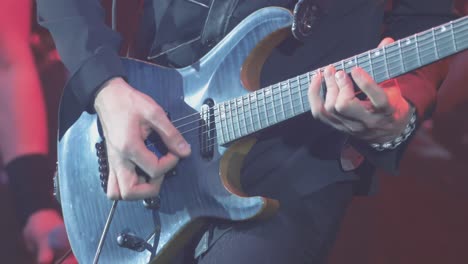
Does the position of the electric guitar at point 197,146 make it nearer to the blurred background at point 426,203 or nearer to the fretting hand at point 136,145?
the fretting hand at point 136,145

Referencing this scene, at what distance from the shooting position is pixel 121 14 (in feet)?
6.27

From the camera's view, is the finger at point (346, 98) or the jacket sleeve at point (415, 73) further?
the jacket sleeve at point (415, 73)

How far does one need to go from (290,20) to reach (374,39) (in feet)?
0.73

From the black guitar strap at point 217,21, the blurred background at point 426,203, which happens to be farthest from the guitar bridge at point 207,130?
the blurred background at point 426,203

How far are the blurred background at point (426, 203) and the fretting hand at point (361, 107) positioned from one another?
545 millimetres

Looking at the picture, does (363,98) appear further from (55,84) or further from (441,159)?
(55,84)

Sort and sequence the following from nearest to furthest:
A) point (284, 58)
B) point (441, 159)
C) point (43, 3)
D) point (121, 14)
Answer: point (284, 58), point (43, 3), point (441, 159), point (121, 14)

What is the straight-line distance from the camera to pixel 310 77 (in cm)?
94

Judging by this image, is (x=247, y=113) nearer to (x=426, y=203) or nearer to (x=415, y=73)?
(x=415, y=73)

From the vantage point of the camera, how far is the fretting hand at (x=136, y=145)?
0.99 meters

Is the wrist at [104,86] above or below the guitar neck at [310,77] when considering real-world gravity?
above

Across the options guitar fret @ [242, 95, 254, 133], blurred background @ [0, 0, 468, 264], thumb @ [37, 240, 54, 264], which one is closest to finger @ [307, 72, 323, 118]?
guitar fret @ [242, 95, 254, 133]

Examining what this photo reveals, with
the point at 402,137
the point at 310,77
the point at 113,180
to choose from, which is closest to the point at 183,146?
the point at 113,180

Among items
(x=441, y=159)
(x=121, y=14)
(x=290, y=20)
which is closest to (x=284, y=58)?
(x=290, y=20)
